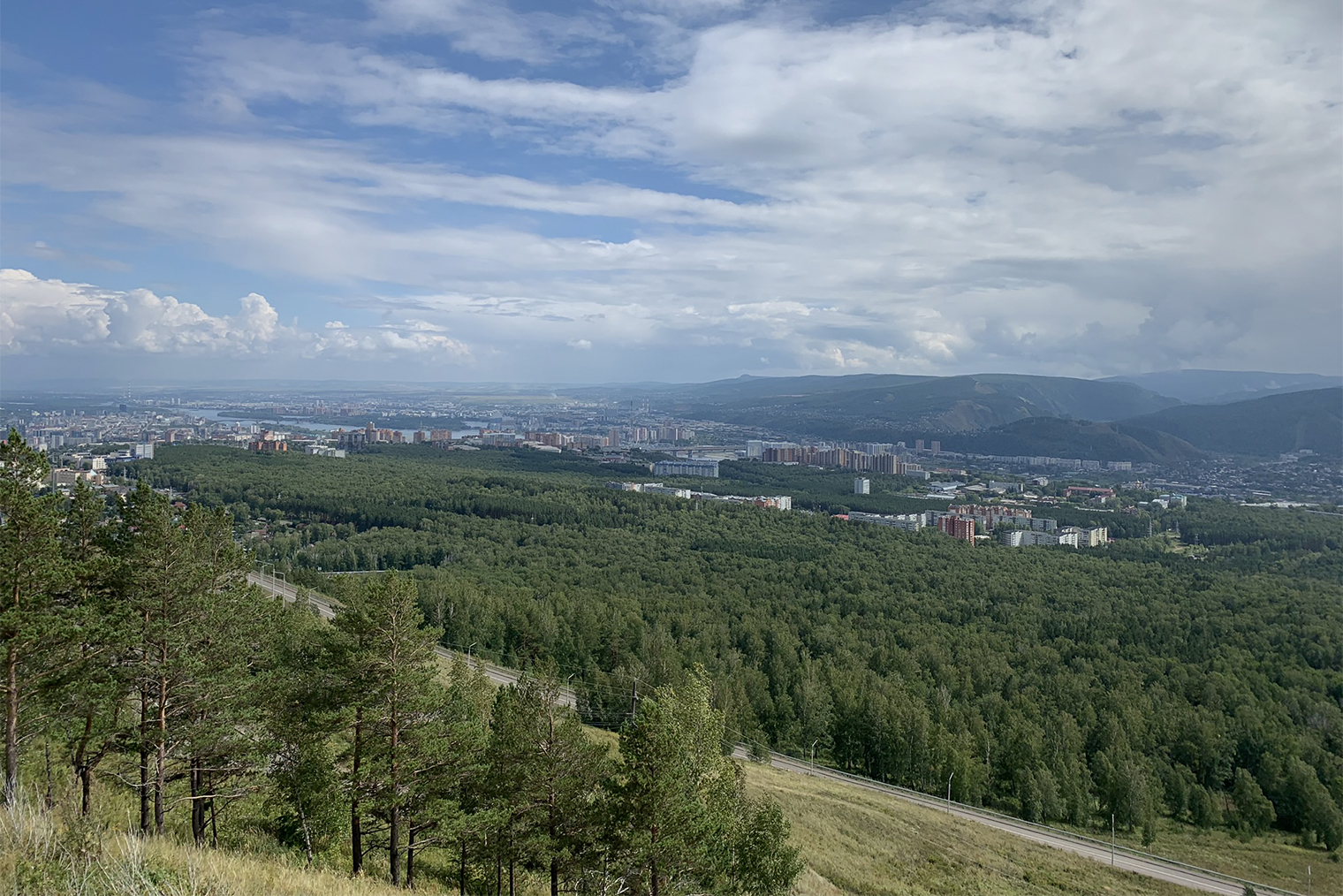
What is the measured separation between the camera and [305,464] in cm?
10194

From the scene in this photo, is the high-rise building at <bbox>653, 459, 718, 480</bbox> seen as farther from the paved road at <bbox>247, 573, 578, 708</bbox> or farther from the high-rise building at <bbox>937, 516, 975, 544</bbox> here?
the paved road at <bbox>247, 573, 578, 708</bbox>

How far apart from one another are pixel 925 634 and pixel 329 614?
35399 millimetres

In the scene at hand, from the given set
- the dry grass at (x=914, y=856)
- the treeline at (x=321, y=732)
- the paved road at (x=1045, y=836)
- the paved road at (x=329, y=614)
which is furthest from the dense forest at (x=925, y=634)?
the dry grass at (x=914, y=856)

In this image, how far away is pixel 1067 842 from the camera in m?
29.6

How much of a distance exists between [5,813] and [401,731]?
545cm

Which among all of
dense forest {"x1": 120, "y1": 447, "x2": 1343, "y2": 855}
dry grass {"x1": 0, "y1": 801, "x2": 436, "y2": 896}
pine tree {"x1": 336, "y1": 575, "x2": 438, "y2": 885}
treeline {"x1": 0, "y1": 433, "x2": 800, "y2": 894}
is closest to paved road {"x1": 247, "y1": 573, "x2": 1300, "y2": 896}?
dense forest {"x1": 120, "y1": 447, "x2": 1343, "y2": 855}

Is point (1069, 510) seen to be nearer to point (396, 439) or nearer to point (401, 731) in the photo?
point (401, 731)

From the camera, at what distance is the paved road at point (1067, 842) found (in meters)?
26.8

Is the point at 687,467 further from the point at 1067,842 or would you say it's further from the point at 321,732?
the point at 321,732

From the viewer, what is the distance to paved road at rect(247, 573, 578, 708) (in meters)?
34.7

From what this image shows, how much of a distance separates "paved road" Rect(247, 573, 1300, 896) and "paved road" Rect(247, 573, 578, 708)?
0.07 m

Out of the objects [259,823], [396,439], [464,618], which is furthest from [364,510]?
[396,439]

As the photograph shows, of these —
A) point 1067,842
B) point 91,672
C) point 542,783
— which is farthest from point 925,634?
point 91,672

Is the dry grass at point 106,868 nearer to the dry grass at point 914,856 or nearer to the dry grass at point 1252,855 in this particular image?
the dry grass at point 914,856
